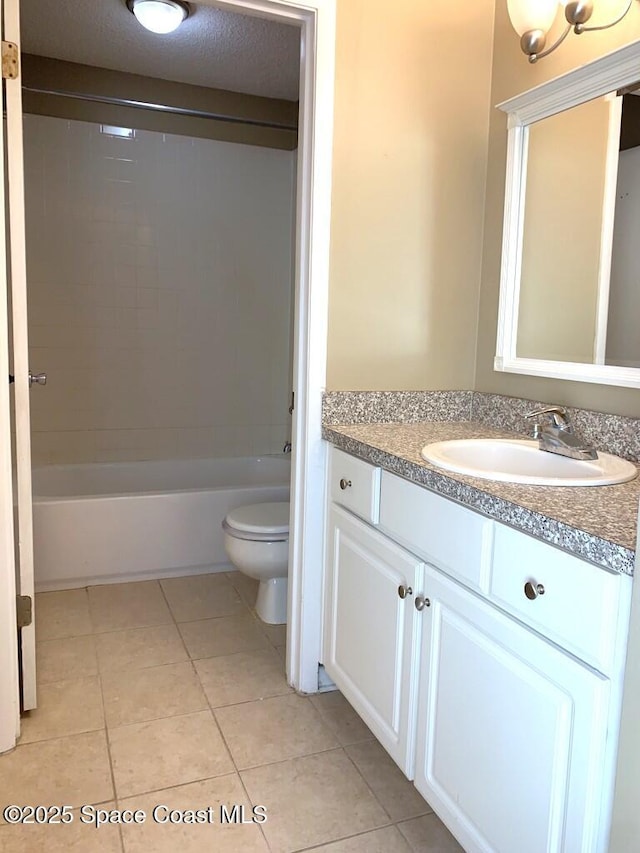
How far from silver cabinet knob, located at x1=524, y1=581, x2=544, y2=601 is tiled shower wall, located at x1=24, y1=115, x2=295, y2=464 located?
273cm

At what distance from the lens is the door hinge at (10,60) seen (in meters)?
1.71

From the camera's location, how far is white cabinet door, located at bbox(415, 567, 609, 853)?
1.00 metres

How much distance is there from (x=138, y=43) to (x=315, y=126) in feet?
4.96

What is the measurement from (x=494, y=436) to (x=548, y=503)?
76 cm

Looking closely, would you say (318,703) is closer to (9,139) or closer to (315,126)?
(315,126)

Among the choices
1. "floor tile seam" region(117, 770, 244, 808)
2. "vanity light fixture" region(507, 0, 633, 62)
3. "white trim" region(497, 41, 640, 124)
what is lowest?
"floor tile seam" region(117, 770, 244, 808)

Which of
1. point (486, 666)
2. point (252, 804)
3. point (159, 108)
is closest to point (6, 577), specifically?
point (252, 804)

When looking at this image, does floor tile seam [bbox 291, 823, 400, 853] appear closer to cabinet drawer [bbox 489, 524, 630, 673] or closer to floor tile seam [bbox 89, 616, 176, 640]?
cabinet drawer [bbox 489, 524, 630, 673]

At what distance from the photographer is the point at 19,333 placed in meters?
1.81

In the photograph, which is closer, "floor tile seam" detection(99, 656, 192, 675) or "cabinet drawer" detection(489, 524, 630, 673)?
"cabinet drawer" detection(489, 524, 630, 673)

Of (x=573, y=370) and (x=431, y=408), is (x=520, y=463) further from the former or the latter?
(x=431, y=408)

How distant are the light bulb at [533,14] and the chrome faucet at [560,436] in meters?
0.97

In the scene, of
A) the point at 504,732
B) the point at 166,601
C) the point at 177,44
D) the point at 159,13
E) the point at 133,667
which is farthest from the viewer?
the point at 177,44

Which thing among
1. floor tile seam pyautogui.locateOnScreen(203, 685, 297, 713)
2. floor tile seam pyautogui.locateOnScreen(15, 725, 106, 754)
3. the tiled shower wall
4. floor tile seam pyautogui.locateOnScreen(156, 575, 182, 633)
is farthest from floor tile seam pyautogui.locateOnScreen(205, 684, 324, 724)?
the tiled shower wall
